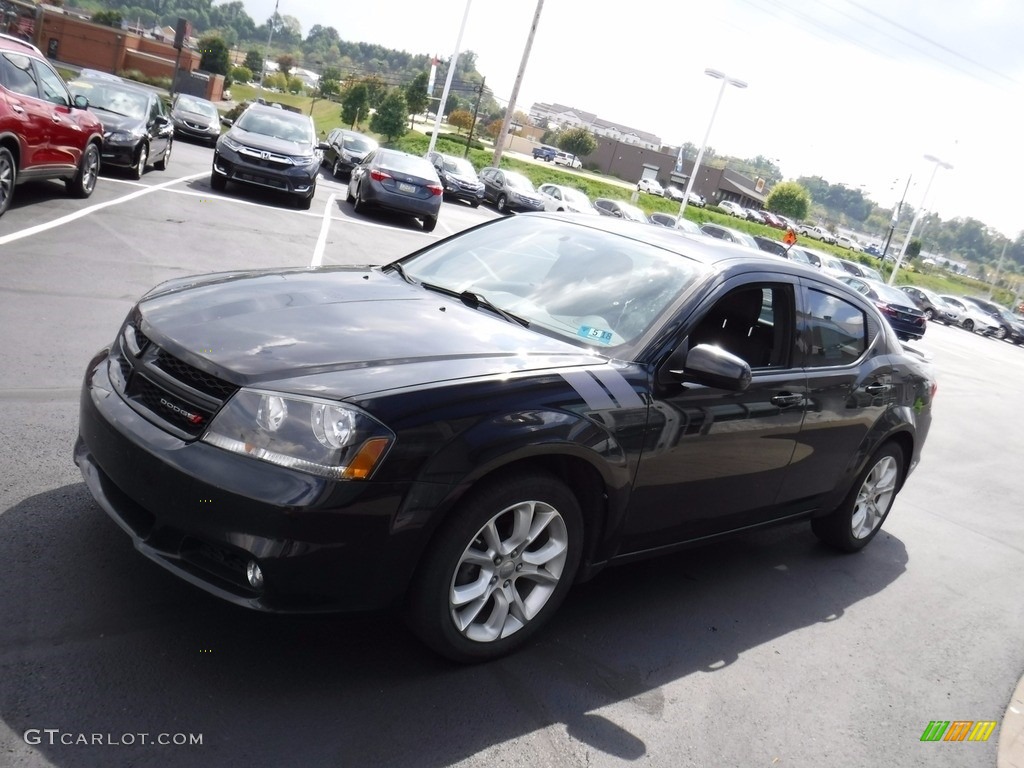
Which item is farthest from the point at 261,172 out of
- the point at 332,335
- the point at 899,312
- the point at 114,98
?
the point at 899,312

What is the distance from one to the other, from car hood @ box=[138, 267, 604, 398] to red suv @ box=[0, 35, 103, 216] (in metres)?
6.84

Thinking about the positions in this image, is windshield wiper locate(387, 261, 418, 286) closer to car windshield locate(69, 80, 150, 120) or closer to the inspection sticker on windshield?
the inspection sticker on windshield

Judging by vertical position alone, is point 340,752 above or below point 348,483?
below

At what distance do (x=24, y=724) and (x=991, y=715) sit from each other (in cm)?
412

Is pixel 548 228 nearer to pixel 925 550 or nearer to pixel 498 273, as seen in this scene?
pixel 498 273

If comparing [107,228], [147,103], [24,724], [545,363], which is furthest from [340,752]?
[147,103]

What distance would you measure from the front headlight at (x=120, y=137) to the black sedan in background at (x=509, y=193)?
18857 mm

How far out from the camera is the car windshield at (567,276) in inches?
161

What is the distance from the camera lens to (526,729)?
3.24 metres

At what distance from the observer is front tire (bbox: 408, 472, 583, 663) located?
10.5 ft

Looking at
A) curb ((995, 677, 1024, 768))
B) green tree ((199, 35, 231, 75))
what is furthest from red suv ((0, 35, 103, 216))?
green tree ((199, 35, 231, 75))

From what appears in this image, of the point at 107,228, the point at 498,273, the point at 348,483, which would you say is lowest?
the point at 107,228

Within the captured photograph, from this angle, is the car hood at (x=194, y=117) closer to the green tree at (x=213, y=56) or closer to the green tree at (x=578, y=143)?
the green tree at (x=213, y=56)

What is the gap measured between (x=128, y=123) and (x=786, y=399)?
44.6 feet
